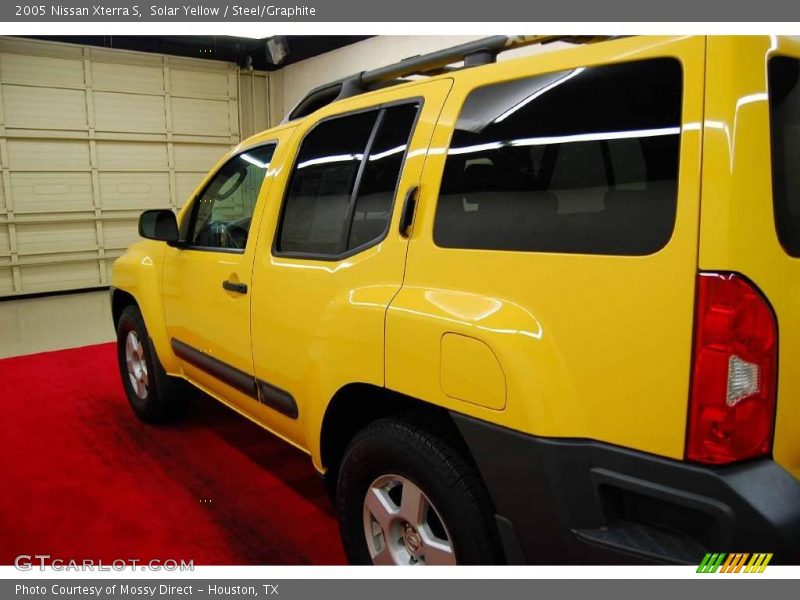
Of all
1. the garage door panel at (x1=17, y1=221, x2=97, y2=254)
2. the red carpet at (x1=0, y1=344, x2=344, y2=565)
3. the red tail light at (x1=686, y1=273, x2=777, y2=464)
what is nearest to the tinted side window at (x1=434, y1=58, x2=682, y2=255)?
the red tail light at (x1=686, y1=273, x2=777, y2=464)

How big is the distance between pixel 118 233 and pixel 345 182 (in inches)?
345

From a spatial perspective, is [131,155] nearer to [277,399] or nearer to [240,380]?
[240,380]

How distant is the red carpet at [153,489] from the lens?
2365 mm

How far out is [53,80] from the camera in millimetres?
8648

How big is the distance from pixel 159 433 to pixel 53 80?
745cm

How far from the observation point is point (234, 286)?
7.96 ft

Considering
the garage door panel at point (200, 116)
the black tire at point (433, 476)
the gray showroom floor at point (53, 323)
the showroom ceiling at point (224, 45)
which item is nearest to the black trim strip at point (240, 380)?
the black tire at point (433, 476)

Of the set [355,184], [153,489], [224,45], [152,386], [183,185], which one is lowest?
[153,489]

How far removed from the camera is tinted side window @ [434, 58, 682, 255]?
1.19 m

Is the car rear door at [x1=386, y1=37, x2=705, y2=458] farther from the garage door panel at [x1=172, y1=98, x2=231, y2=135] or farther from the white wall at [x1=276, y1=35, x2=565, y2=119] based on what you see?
the garage door panel at [x1=172, y1=98, x2=231, y2=135]

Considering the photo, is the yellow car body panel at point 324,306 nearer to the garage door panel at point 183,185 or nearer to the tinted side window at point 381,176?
the tinted side window at point 381,176

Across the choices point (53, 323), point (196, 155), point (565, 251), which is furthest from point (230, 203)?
point (196, 155)

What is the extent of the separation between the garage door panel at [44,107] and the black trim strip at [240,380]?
7.37 metres

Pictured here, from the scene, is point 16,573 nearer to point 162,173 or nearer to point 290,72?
point 162,173
